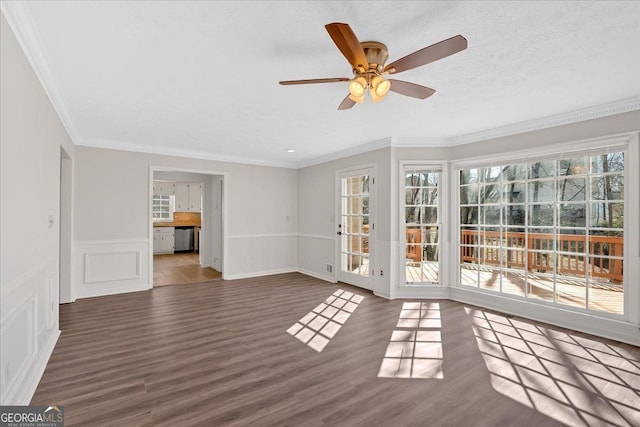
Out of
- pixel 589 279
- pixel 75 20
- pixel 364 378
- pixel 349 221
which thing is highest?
pixel 75 20

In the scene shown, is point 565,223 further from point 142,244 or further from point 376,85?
point 142,244

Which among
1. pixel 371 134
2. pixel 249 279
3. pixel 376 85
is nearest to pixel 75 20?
pixel 376 85

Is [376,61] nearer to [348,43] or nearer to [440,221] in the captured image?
[348,43]

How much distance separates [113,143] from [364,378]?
5111 millimetres

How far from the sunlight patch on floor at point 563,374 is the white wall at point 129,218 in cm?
452

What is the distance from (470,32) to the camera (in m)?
2.07

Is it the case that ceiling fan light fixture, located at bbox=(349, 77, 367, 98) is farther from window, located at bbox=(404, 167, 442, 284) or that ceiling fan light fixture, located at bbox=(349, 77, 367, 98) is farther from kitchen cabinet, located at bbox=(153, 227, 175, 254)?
kitchen cabinet, located at bbox=(153, 227, 175, 254)

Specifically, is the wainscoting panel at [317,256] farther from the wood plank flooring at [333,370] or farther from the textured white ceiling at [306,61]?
the textured white ceiling at [306,61]

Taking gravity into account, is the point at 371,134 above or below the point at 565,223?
above

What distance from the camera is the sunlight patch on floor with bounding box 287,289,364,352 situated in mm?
3295

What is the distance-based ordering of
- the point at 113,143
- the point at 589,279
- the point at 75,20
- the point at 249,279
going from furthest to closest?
the point at 249,279 < the point at 113,143 < the point at 589,279 < the point at 75,20

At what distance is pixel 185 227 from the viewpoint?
34.5ft

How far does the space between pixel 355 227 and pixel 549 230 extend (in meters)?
2.86

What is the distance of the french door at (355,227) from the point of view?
5.44 metres
